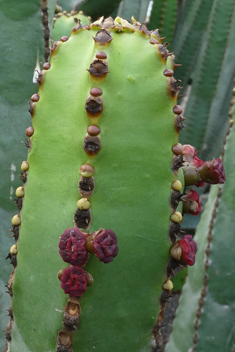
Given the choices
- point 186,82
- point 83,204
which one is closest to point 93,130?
point 83,204

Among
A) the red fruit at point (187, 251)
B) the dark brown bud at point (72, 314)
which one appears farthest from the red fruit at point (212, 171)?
the dark brown bud at point (72, 314)

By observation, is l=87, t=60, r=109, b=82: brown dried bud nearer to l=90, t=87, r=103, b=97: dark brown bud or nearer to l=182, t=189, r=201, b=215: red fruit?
l=90, t=87, r=103, b=97: dark brown bud

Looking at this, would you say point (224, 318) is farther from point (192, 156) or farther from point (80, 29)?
point (80, 29)

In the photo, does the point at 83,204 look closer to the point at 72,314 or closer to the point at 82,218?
the point at 82,218

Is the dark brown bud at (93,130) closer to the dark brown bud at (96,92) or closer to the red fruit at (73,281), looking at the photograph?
the dark brown bud at (96,92)

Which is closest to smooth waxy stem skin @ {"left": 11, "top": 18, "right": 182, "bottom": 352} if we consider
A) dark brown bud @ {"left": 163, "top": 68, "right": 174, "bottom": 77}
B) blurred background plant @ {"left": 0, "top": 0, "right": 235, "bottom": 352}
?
dark brown bud @ {"left": 163, "top": 68, "right": 174, "bottom": 77}
